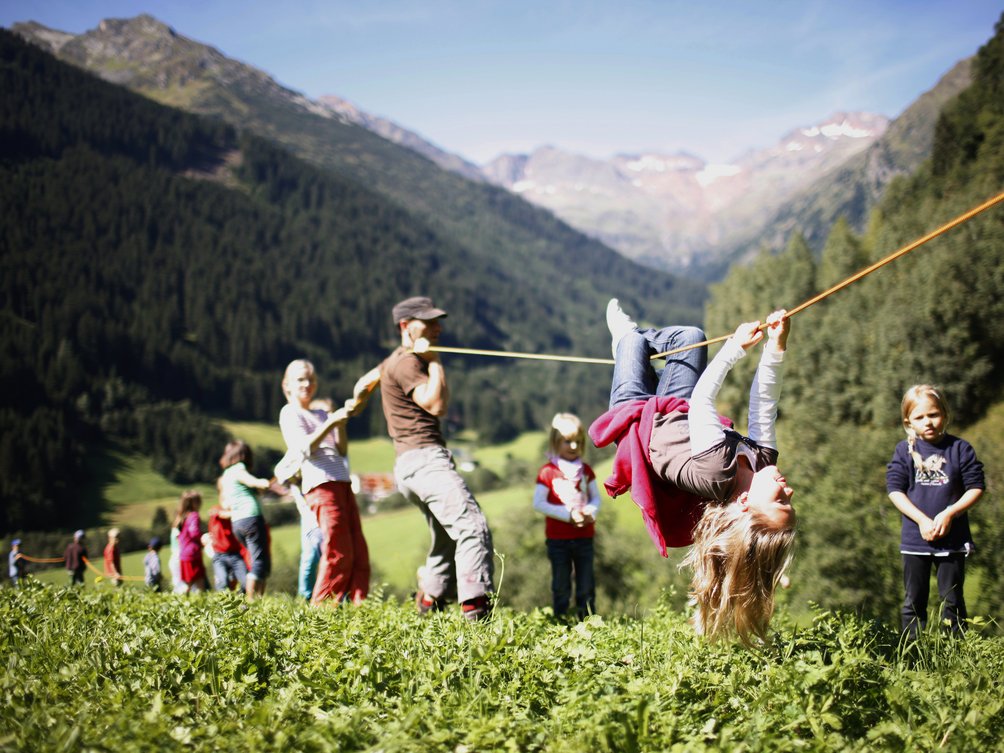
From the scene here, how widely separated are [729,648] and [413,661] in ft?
5.80

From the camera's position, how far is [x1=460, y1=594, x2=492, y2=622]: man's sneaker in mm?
5159

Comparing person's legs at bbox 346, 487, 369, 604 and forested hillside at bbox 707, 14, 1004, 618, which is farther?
forested hillside at bbox 707, 14, 1004, 618

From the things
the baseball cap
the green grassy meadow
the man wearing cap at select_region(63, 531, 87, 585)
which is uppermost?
the baseball cap

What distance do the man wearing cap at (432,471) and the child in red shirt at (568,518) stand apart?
1261 millimetres

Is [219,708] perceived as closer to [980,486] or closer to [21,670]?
[21,670]

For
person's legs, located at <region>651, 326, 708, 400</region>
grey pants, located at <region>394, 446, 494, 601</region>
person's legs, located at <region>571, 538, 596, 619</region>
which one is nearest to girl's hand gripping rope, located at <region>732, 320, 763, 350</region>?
person's legs, located at <region>651, 326, 708, 400</region>

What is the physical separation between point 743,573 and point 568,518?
3.06 m

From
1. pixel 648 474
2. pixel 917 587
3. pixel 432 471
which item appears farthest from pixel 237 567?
pixel 917 587

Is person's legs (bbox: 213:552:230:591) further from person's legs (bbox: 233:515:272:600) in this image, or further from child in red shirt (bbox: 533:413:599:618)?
child in red shirt (bbox: 533:413:599:618)

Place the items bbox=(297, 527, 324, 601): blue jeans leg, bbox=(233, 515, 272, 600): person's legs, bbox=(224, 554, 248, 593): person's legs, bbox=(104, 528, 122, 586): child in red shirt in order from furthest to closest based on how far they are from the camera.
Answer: bbox=(104, 528, 122, 586): child in red shirt → bbox=(224, 554, 248, 593): person's legs → bbox=(233, 515, 272, 600): person's legs → bbox=(297, 527, 324, 601): blue jeans leg

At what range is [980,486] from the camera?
5410 millimetres

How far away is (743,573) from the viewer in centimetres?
395

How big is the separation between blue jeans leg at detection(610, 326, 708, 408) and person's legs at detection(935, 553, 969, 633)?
2550 millimetres

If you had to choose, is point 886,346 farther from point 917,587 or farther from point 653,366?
point 653,366
